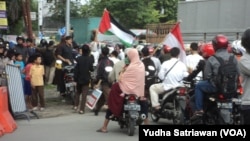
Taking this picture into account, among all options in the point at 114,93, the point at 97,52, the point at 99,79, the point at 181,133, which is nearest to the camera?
the point at 181,133

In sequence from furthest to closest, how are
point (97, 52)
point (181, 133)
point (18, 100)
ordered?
point (97, 52)
point (18, 100)
point (181, 133)

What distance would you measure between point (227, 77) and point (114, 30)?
6.92 m

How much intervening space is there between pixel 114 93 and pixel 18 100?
2.30m

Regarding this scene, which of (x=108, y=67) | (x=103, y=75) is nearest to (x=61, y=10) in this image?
(x=103, y=75)

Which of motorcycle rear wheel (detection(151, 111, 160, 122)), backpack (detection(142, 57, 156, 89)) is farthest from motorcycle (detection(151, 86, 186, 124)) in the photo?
backpack (detection(142, 57, 156, 89))

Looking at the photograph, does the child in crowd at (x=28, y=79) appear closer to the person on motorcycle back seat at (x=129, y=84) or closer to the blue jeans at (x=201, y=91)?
the person on motorcycle back seat at (x=129, y=84)

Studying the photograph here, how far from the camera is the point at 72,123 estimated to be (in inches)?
447

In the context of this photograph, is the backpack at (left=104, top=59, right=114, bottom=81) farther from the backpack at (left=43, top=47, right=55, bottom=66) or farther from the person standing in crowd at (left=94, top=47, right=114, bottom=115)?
the backpack at (left=43, top=47, right=55, bottom=66)

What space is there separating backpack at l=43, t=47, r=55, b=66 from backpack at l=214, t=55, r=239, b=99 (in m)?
8.35

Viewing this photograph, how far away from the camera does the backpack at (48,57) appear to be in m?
15.7

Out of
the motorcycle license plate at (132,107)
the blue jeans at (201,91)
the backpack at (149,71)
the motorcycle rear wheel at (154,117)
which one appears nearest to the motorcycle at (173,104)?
the motorcycle rear wheel at (154,117)

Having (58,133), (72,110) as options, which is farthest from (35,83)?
(58,133)

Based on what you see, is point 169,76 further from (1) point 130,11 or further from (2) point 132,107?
(1) point 130,11

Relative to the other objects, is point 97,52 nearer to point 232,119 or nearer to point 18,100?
point 18,100
